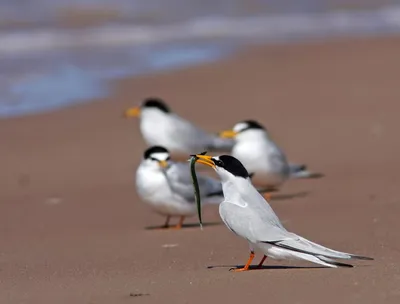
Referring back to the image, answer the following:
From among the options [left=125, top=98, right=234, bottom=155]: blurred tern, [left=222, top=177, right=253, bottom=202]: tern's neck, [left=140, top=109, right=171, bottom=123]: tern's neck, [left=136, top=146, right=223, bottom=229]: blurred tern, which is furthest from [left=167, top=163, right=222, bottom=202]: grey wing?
[left=140, top=109, right=171, bottom=123]: tern's neck

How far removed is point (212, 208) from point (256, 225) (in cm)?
308

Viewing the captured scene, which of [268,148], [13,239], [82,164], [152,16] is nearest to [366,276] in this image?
[13,239]

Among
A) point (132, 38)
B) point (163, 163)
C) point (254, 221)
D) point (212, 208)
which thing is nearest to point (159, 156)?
point (163, 163)

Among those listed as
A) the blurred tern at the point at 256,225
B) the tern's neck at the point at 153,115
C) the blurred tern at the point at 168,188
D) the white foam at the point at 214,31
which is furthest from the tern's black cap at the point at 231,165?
the white foam at the point at 214,31

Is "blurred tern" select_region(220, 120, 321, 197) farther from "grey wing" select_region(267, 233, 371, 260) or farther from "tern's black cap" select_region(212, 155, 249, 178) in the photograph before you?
"grey wing" select_region(267, 233, 371, 260)

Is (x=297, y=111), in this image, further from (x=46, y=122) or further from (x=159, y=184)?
(x=159, y=184)

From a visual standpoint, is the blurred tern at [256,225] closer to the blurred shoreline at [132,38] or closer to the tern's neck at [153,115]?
the tern's neck at [153,115]

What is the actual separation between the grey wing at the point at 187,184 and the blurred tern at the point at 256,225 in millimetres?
2265

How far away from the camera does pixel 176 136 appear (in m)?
10.9

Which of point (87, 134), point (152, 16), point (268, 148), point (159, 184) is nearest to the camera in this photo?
point (159, 184)

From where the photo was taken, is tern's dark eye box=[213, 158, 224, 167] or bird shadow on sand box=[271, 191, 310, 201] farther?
bird shadow on sand box=[271, 191, 310, 201]

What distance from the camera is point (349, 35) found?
18297 mm

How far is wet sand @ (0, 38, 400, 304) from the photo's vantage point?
5.35 m

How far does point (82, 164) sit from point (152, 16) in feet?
37.5
